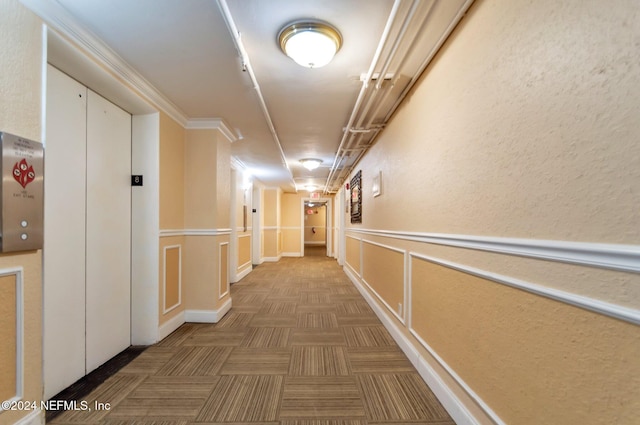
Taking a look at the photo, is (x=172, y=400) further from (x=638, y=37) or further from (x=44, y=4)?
(x=638, y=37)

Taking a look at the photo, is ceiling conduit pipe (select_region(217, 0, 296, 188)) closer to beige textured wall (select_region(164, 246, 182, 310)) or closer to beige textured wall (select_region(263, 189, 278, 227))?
beige textured wall (select_region(164, 246, 182, 310))

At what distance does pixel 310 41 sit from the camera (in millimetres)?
1738

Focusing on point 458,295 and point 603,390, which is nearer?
point 603,390

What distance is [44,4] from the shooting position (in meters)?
1.49

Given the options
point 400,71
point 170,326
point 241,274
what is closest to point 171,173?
point 170,326

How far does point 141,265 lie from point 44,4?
202 cm

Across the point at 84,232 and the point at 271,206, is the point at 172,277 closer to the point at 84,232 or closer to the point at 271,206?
the point at 84,232

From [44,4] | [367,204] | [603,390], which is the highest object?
[44,4]

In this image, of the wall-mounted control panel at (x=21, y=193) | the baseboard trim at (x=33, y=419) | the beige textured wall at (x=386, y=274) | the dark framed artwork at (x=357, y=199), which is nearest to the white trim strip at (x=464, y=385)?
the beige textured wall at (x=386, y=274)

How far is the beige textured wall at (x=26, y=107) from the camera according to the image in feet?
4.37

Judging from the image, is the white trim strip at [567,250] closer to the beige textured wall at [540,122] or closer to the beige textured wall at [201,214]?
the beige textured wall at [540,122]

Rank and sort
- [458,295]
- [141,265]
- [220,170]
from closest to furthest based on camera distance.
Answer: [458,295]
[141,265]
[220,170]

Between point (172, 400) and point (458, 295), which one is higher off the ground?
point (458, 295)

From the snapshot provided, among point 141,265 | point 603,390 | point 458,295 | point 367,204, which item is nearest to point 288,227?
point 367,204
